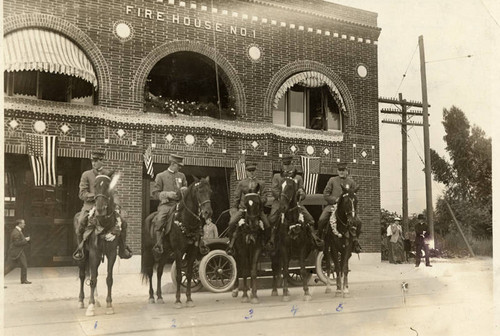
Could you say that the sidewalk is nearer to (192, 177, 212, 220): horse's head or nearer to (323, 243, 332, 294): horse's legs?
(323, 243, 332, 294): horse's legs

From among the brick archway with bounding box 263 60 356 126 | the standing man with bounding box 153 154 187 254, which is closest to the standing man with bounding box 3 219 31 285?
the standing man with bounding box 153 154 187 254

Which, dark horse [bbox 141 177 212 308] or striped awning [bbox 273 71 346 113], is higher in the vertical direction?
striped awning [bbox 273 71 346 113]

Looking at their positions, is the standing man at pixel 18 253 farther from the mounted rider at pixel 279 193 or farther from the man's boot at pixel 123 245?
the mounted rider at pixel 279 193

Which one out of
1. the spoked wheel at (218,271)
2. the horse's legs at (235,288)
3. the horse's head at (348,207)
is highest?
the horse's head at (348,207)

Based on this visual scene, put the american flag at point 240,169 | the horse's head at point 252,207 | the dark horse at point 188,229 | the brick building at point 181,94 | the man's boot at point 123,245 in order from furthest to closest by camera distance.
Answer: the american flag at point 240,169 → the brick building at point 181,94 → the horse's head at point 252,207 → the man's boot at point 123,245 → the dark horse at point 188,229

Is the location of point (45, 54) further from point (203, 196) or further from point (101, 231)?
point (203, 196)

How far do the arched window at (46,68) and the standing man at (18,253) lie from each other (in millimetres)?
2937

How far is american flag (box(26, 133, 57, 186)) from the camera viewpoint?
9703mm

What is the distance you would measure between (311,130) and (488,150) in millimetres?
4390

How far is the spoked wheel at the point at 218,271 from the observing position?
866 cm

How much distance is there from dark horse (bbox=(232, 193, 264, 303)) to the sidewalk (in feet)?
5.11

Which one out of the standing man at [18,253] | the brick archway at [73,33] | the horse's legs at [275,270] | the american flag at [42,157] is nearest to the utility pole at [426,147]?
the horse's legs at [275,270]

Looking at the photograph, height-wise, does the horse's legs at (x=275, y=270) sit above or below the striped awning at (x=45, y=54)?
below

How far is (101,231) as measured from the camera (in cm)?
711
